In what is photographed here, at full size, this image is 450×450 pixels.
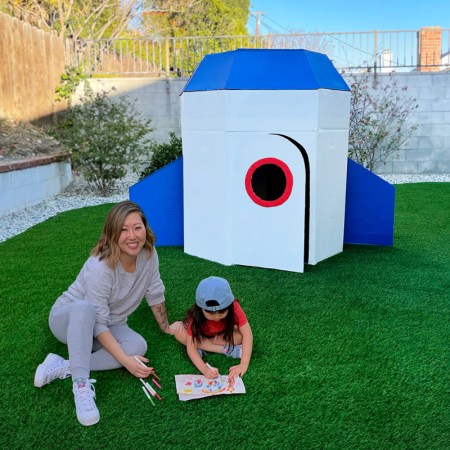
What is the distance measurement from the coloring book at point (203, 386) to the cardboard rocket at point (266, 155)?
2.28 m

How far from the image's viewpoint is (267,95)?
5.12 metres

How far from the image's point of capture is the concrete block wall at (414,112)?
1209 cm

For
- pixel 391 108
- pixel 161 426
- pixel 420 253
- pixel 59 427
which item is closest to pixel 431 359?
pixel 161 426

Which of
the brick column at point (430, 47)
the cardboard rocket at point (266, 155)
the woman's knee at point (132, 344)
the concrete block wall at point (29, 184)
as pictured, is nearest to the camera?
the woman's knee at point (132, 344)

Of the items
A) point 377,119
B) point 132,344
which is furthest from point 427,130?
point 132,344

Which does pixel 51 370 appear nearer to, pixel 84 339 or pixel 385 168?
pixel 84 339

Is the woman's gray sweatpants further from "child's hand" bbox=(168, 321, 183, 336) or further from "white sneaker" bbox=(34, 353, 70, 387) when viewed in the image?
"child's hand" bbox=(168, 321, 183, 336)

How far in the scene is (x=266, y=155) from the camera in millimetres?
5180

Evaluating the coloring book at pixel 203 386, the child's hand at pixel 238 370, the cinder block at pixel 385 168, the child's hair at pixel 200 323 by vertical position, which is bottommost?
the cinder block at pixel 385 168

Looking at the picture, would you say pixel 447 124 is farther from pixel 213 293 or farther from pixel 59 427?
pixel 59 427

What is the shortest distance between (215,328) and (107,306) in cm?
67

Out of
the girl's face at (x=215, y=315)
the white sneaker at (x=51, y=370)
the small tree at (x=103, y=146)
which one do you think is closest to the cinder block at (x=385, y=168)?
the small tree at (x=103, y=146)

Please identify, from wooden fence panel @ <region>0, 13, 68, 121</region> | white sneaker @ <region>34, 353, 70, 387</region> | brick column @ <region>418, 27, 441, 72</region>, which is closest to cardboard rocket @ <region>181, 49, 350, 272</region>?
white sneaker @ <region>34, 353, 70, 387</region>

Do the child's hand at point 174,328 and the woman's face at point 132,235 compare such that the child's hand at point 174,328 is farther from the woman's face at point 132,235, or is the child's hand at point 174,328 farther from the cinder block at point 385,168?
the cinder block at point 385,168
